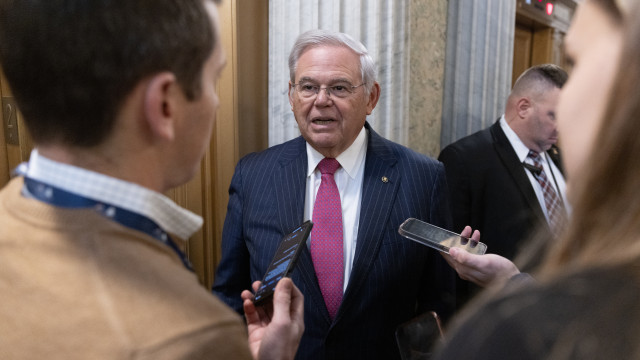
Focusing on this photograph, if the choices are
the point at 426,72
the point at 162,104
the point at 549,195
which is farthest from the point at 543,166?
the point at 162,104

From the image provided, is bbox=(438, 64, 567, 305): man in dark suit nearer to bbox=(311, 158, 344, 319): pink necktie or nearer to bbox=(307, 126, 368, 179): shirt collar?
bbox=(307, 126, 368, 179): shirt collar

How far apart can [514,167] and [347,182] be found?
124cm

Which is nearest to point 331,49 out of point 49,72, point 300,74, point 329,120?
point 300,74

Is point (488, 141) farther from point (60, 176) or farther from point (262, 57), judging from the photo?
point (60, 176)

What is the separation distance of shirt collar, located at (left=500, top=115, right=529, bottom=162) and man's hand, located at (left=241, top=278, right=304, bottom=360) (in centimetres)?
203

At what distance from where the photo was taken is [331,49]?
69.4 inches

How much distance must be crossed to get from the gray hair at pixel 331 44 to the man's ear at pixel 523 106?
1257mm

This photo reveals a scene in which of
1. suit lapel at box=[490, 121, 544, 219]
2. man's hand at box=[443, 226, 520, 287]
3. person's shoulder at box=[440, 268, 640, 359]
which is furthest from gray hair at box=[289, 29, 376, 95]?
person's shoulder at box=[440, 268, 640, 359]

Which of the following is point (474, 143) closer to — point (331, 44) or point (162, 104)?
point (331, 44)

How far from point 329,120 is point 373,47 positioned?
701 mm

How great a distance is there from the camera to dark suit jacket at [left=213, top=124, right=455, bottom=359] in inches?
60.8

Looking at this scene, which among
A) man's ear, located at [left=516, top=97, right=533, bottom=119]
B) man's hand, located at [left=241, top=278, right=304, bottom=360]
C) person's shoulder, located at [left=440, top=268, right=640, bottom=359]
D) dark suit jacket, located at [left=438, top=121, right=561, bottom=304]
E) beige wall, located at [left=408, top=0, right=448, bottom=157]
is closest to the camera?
person's shoulder, located at [left=440, top=268, right=640, bottom=359]

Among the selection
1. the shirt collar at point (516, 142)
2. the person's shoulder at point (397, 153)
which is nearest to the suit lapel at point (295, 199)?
the person's shoulder at point (397, 153)

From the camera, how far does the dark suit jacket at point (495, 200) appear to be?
2.47 m
